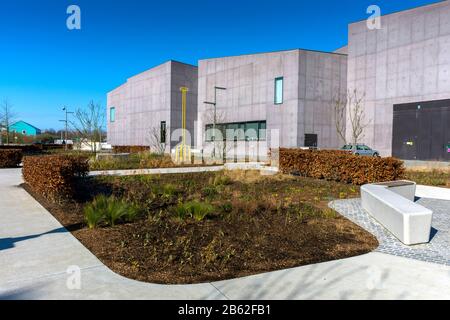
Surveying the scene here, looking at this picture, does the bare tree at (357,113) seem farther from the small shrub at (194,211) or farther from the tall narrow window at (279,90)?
the small shrub at (194,211)

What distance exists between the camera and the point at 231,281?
155 inches

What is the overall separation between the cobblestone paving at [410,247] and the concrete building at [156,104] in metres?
31.4

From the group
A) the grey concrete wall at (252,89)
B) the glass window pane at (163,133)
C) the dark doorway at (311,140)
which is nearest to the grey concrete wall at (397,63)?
the dark doorway at (311,140)

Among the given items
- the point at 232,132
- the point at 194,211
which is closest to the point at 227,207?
the point at 194,211

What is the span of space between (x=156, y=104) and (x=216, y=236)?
42.4 meters

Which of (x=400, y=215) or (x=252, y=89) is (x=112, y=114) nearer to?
(x=252, y=89)

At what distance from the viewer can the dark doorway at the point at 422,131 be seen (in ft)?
82.7

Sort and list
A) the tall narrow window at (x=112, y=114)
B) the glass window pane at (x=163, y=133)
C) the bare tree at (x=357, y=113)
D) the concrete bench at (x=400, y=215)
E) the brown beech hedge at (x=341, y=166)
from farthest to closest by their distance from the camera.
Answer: the tall narrow window at (x=112, y=114) → the glass window pane at (x=163, y=133) → the bare tree at (x=357, y=113) → the brown beech hedge at (x=341, y=166) → the concrete bench at (x=400, y=215)

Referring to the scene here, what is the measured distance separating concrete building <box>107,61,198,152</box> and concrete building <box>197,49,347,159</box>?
8.52 m

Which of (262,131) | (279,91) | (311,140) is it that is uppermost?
(279,91)

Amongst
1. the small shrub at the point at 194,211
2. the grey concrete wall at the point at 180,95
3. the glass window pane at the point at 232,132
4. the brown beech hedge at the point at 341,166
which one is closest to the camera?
the small shrub at the point at 194,211

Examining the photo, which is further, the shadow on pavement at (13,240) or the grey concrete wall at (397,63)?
the grey concrete wall at (397,63)

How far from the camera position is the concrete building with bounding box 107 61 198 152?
43638 mm
